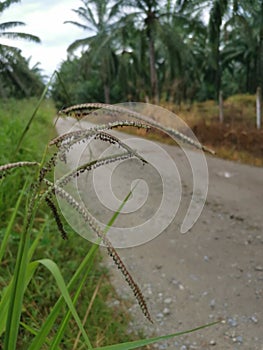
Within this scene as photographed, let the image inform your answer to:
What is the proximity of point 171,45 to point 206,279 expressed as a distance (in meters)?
14.8

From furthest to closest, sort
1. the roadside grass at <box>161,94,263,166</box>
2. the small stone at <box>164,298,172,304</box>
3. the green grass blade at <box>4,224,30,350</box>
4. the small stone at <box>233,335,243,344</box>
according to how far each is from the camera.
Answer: the roadside grass at <box>161,94,263,166</box> < the small stone at <box>164,298,172,304</box> < the small stone at <box>233,335,243,344</box> < the green grass blade at <box>4,224,30,350</box>

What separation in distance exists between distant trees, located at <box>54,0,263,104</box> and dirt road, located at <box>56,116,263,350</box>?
3539 mm

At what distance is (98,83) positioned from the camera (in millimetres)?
33000

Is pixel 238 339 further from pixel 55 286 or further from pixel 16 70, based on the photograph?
pixel 16 70

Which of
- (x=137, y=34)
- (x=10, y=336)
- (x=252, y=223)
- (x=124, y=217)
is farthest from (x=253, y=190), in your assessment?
(x=137, y=34)

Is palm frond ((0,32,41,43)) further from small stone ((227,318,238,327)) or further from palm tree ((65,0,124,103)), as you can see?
small stone ((227,318,238,327))

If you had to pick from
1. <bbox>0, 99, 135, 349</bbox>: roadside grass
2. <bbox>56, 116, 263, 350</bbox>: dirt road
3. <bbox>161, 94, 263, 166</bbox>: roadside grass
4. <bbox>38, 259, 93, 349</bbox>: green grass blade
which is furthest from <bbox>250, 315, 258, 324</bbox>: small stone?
<bbox>161, 94, 263, 166</bbox>: roadside grass

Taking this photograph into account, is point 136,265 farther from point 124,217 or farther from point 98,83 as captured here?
point 98,83

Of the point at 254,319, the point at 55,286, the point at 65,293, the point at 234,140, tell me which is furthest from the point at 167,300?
the point at 234,140

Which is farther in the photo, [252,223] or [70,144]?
[252,223]

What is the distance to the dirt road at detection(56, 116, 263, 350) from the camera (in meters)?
2.58

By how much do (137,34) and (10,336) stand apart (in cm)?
1902

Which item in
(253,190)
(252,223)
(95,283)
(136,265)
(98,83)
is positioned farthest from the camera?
(98,83)

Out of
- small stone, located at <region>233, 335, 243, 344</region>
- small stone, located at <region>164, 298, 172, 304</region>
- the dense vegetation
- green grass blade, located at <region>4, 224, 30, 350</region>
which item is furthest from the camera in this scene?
the dense vegetation
